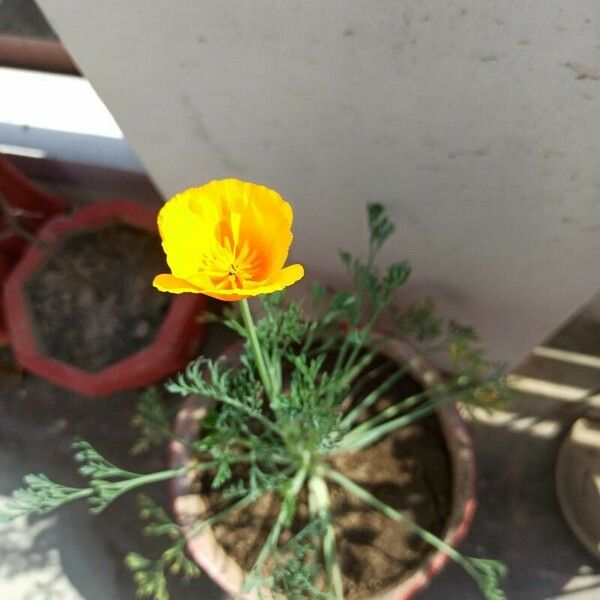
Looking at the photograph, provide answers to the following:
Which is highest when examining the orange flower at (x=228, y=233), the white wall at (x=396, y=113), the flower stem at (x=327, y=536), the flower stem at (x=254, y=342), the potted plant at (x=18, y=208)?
the potted plant at (x=18, y=208)

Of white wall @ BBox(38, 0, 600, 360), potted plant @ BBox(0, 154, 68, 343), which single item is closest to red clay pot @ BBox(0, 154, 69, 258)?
potted plant @ BBox(0, 154, 68, 343)

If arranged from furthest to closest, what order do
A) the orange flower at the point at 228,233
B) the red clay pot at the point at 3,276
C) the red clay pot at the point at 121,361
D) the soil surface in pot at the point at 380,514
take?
the red clay pot at the point at 3,276 → the red clay pot at the point at 121,361 → the soil surface in pot at the point at 380,514 → the orange flower at the point at 228,233

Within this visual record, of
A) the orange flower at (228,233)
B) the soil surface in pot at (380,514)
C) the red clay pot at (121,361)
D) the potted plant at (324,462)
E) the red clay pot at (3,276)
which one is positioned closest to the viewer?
the orange flower at (228,233)

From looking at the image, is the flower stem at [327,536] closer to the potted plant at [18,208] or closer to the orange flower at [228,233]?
the orange flower at [228,233]

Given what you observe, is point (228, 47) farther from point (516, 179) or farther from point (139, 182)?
point (139, 182)

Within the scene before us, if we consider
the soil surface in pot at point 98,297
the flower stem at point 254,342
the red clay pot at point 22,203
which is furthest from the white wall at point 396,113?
the red clay pot at point 22,203

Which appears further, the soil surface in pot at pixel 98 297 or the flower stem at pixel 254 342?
the soil surface in pot at pixel 98 297

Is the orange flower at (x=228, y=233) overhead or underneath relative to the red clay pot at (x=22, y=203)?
underneath
